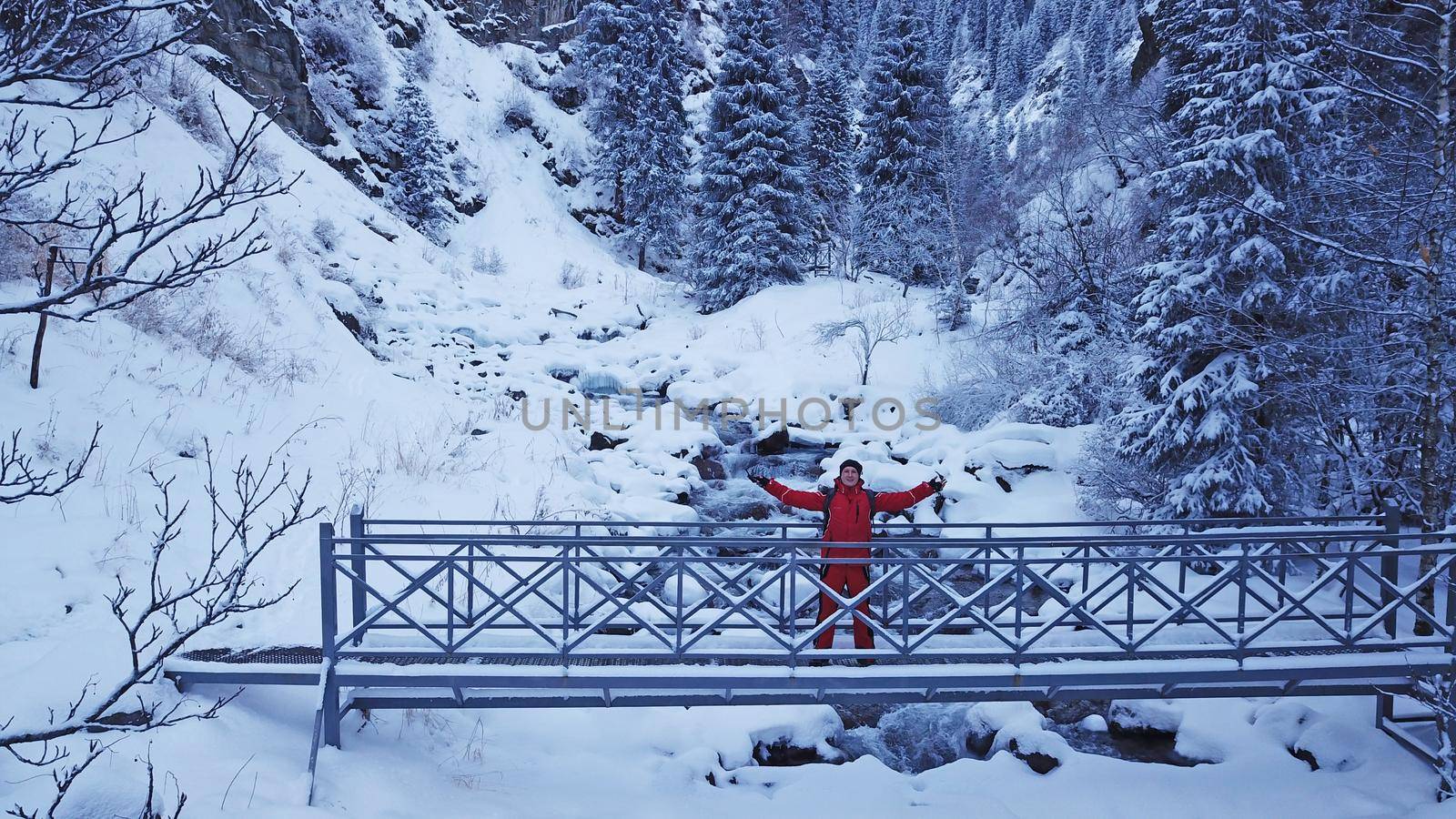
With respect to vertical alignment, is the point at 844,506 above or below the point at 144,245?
below

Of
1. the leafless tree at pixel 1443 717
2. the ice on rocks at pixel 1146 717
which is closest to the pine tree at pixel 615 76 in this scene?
the ice on rocks at pixel 1146 717

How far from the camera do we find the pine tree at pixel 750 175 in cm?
2184

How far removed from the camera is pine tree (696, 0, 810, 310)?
71.7 ft

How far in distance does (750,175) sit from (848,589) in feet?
58.3

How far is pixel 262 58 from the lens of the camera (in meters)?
20.4

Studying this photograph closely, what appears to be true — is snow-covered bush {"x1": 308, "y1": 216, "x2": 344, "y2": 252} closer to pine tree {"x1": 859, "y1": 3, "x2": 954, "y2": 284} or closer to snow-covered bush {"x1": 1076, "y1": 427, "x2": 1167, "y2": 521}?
pine tree {"x1": 859, "y1": 3, "x2": 954, "y2": 284}

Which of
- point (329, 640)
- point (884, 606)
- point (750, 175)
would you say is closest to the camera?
point (329, 640)

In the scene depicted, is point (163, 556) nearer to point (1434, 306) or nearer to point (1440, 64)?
point (1434, 306)

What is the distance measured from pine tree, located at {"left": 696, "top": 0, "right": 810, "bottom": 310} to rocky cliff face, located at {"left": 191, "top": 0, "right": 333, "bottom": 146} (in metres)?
11.3

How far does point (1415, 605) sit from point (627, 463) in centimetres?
1001

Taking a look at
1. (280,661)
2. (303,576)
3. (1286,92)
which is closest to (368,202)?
(303,576)

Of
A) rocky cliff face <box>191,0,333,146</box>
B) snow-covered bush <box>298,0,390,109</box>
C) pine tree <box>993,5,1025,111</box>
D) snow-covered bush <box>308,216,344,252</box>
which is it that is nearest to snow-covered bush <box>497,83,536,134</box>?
snow-covered bush <box>298,0,390,109</box>

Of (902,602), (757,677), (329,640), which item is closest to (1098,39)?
(902,602)

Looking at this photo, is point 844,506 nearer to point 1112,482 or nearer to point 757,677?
point 757,677
